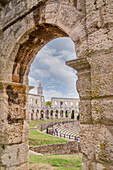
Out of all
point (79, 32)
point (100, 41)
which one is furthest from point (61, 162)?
point (100, 41)

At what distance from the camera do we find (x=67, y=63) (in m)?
2.62

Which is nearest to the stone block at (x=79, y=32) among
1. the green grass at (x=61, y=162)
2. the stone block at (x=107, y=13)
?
the stone block at (x=107, y=13)

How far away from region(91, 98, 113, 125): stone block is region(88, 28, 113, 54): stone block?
2.48ft

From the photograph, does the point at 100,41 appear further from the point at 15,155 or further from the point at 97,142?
the point at 15,155

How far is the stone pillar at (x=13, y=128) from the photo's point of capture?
385cm

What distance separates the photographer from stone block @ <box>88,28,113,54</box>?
2217 mm

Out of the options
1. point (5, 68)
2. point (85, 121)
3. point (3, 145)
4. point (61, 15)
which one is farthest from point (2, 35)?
point (85, 121)

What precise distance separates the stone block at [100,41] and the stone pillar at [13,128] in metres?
2.47

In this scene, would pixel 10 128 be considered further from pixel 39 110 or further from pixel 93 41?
pixel 39 110

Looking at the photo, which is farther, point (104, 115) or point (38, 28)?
point (38, 28)

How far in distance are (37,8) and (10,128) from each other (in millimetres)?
3043

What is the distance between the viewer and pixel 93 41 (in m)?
2.38

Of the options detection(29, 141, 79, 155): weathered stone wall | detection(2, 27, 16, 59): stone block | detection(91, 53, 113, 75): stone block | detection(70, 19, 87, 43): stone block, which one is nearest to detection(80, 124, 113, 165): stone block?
detection(91, 53, 113, 75): stone block

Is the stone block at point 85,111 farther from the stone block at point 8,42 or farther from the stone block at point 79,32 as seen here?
the stone block at point 8,42
